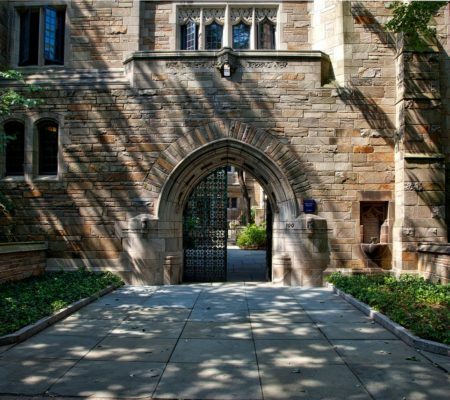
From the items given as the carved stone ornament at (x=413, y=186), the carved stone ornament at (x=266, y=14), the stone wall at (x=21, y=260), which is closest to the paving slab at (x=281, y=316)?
the carved stone ornament at (x=413, y=186)

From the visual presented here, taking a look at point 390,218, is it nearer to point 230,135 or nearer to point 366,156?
point 366,156

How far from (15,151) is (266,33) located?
23.8ft

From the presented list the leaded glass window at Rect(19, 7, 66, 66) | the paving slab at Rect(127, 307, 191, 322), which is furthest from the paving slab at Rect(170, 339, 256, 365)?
the leaded glass window at Rect(19, 7, 66, 66)

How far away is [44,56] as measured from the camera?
1002 cm

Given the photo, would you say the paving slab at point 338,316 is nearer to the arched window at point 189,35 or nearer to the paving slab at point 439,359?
the paving slab at point 439,359

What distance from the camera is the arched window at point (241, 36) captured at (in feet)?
33.5

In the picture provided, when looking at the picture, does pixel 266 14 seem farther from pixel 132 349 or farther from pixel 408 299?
pixel 132 349

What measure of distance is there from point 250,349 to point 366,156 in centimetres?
605

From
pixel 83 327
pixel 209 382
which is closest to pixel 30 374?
pixel 83 327

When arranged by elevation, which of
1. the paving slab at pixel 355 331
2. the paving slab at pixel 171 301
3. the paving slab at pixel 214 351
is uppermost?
the paving slab at pixel 355 331

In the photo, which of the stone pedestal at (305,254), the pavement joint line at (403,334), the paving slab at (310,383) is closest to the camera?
the paving slab at (310,383)

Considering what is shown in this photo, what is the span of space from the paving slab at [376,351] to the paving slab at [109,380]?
215cm

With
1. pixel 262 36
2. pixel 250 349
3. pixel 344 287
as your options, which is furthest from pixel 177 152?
pixel 250 349

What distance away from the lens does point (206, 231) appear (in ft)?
34.2
